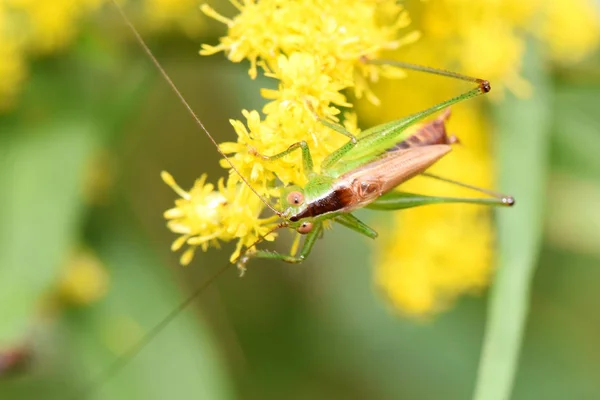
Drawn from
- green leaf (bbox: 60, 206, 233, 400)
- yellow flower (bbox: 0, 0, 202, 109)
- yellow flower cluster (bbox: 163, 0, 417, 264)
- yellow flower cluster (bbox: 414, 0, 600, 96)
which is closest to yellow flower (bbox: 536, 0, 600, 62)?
yellow flower cluster (bbox: 414, 0, 600, 96)

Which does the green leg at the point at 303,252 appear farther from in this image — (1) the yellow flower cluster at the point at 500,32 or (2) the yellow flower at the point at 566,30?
(2) the yellow flower at the point at 566,30

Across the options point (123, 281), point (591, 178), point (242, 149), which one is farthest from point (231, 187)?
point (591, 178)

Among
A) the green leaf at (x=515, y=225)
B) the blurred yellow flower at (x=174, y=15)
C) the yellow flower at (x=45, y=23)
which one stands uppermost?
the yellow flower at (x=45, y=23)

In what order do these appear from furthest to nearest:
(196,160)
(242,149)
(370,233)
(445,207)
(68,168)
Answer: (196,160) → (445,207) → (68,168) → (370,233) → (242,149)

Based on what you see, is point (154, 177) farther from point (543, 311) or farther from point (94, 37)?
point (543, 311)

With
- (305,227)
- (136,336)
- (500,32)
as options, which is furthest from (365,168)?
(136,336)

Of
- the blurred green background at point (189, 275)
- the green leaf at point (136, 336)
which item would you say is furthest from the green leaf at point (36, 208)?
the green leaf at point (136, 336)
